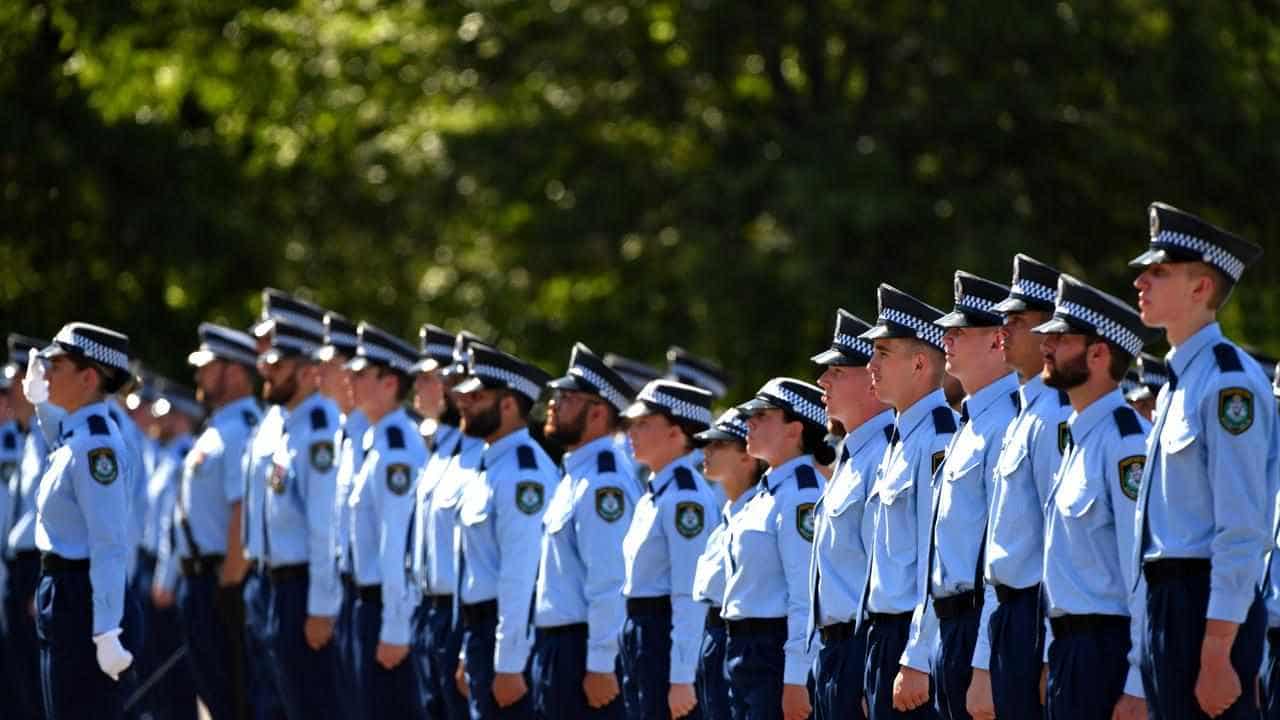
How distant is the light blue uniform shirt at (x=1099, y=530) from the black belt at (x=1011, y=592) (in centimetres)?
21

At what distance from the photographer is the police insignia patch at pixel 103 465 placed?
1048 centimetres

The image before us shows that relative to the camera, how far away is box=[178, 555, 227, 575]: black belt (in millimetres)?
13414

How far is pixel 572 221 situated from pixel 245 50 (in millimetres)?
4870

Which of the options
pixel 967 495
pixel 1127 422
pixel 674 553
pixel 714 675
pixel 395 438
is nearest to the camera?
pixel 1127 422

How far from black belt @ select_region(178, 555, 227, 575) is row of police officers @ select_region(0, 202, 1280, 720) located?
17 mm

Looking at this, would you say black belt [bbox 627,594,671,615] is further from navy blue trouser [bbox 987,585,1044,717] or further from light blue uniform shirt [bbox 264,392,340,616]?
light blue uniform shirt [bbox 264,392,340,616]

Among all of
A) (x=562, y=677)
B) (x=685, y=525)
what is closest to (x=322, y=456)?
Result: (x=562, y=677)

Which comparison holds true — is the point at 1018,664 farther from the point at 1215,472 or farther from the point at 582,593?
the point at 582,593

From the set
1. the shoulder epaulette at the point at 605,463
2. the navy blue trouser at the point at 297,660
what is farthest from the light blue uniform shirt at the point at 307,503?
the shoulder epaulette at the point at 605,463

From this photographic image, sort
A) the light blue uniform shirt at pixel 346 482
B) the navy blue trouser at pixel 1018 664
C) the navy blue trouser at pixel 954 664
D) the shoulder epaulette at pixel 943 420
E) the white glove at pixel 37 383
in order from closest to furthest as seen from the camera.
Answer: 1. the navy blue trouser at pixel 1018 664
2. the navy blue trouser at pixel 954 664
3. the shoulder epaulette at pixel 943 420
4. the white glove at pixel 37 383
5. the light blue uniform shirt at pixel 346 482

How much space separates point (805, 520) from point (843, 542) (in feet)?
2.40

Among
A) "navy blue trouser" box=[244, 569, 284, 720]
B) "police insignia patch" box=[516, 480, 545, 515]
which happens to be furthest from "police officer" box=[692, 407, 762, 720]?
"navy blue trouser" box=[244, 569, 284, 720]

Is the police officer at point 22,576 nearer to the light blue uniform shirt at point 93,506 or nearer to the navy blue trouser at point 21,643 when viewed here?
the navy blue trouser at point 21,643

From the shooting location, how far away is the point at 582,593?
408 inches
